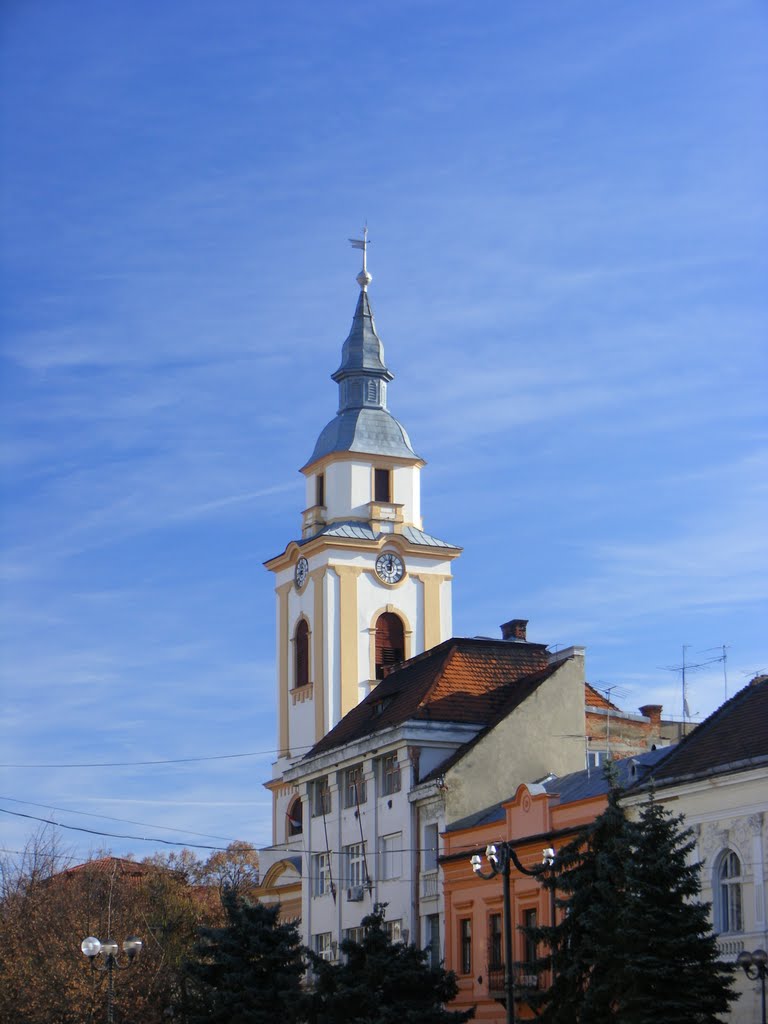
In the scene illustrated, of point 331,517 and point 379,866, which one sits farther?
point 331,517

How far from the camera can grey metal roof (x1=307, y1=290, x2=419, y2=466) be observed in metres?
93.1

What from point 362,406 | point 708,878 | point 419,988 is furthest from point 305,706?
point 708,878

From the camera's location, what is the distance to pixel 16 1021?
205ft

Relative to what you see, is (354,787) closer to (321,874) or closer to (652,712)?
(321,874)

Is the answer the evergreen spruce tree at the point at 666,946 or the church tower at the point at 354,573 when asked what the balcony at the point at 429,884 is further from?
the church tower at the point at 354,573

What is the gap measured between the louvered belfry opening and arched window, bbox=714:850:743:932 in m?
46.3

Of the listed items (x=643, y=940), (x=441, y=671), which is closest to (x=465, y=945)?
(x=441, y=671)

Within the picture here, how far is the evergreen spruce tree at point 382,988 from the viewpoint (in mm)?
47000

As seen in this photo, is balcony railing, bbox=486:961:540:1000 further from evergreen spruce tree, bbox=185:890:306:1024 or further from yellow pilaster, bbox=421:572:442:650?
yellow pilaster, bbox=421:572:442:650

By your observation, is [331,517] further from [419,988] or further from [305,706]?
[419,988]

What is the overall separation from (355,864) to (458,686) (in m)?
6.80

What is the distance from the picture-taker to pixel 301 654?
297 feet

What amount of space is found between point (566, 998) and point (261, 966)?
14.5 metres

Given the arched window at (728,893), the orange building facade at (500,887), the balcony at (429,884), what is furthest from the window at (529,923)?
the arched window at (728,893)
